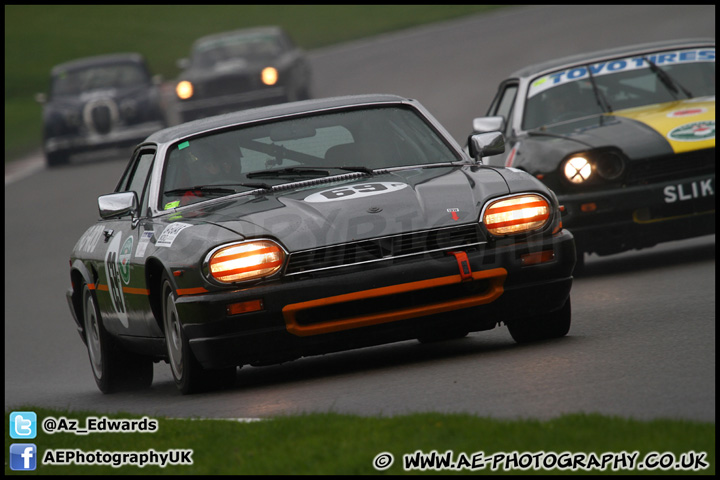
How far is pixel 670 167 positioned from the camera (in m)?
9.78

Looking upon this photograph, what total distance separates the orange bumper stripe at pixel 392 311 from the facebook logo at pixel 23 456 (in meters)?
1.34

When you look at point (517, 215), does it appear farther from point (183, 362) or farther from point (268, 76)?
point (268, 76)

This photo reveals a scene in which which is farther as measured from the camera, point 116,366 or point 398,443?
point 116,366

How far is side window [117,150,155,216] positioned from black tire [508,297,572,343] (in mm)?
2148

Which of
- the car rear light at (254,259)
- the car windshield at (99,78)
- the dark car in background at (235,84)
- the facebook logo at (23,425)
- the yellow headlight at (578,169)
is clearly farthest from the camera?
the car windshield at (99,78)

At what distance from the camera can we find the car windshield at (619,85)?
10891mm

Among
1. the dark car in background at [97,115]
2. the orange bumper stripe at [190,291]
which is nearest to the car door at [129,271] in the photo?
the orange bumper stripe at [190,291]

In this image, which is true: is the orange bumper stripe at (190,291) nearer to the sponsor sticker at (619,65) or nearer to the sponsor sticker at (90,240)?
the sponsor sticker at (90,240)

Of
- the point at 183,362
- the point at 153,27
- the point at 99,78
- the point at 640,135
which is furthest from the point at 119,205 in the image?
the point at 153,27

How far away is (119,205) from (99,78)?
18.3m

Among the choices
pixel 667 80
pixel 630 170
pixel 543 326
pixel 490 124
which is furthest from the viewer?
pixel 667 80

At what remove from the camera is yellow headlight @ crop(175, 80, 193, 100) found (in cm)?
2511

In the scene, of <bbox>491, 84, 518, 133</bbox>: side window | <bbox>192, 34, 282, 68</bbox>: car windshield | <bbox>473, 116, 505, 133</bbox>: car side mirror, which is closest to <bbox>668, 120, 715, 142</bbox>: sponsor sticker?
<bbox>473, 116, 505, 133</bbox>: car side mirror

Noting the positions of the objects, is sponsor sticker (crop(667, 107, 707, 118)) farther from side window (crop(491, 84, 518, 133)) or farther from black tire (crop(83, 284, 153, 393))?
black tire (crop(83, 284, 153, 393))
